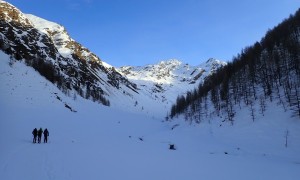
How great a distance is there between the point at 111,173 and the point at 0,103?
37.3 meters

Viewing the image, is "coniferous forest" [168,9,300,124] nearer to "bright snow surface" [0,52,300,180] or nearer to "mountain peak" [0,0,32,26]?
"bright snow surface" [0,52,300,180]

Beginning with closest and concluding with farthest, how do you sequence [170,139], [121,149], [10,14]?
[121,149]
[170,139]
[10,14]

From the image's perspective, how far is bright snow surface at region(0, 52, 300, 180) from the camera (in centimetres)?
1816

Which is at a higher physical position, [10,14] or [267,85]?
[10,14]

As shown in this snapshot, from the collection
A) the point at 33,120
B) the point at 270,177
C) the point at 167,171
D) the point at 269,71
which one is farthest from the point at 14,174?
the point at 269,71

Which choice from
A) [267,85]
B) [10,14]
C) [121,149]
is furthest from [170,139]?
[10,14]

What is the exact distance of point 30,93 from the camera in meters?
60.3

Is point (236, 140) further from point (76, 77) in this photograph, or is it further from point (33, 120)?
point (76, 77)

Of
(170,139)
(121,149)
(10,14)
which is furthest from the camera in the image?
(10,14)

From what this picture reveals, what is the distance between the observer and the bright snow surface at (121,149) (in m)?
18.2

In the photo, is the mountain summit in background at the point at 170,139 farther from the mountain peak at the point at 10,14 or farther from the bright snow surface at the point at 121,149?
the mountain peak at the point at 10,14

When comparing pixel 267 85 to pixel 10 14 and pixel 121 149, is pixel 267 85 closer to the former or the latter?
pixel 121 149

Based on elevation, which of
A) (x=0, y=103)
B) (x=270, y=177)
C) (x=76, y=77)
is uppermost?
(x=76, y=77)

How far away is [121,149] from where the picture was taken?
3048cm
